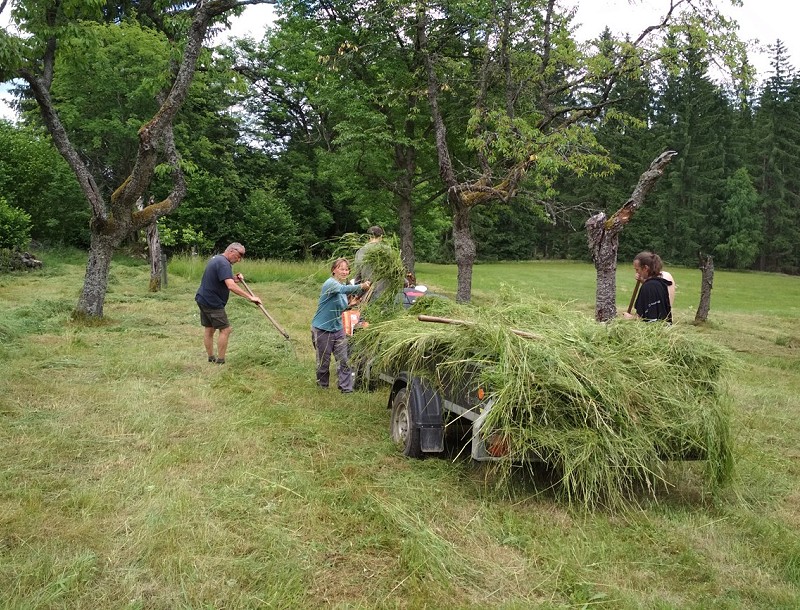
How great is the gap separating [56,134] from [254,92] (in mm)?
24211

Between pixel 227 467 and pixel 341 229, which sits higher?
pixel 341 229

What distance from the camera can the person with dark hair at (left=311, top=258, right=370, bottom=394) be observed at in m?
7.88

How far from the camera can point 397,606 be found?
328cm

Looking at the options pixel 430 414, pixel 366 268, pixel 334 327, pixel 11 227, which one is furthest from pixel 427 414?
pixel 11 227

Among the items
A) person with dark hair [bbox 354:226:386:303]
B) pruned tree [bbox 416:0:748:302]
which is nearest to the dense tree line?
pruned tree [bbox 416:0:748:302]

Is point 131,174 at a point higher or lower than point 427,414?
higher

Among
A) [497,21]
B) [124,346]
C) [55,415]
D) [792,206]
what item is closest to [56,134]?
[124,346]

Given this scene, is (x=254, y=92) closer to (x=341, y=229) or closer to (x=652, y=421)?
(x=341, y=229)

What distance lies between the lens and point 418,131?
63.5 ft

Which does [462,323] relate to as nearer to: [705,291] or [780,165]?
[705,291]

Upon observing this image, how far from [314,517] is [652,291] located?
14.1ft

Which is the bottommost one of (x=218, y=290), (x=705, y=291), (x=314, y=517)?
(x=314, y=517)

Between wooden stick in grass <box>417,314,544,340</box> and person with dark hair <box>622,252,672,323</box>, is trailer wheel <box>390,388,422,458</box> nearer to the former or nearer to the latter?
wooden stick in grass <box>417,314,544,340</box>

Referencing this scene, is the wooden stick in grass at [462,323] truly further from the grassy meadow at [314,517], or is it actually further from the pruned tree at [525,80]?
the pruned tree at [525,80]
